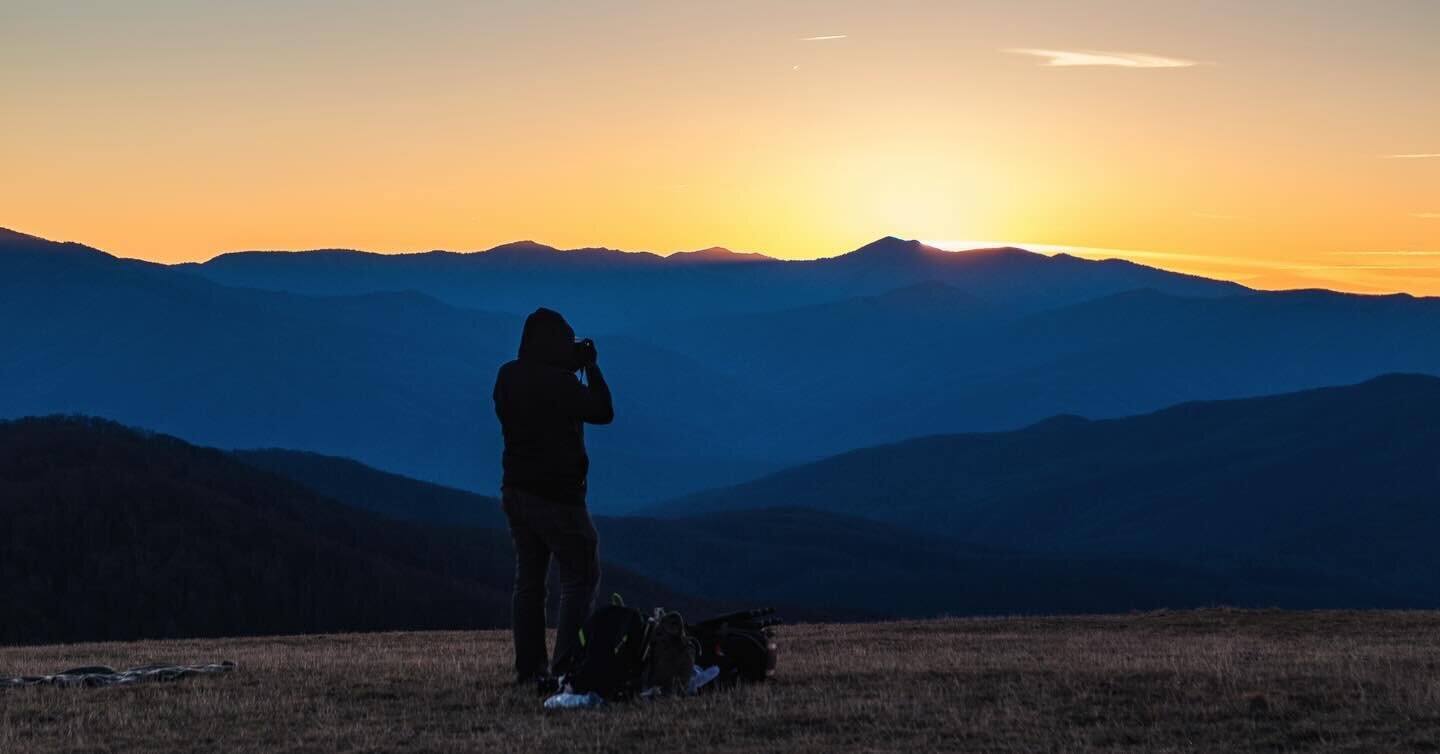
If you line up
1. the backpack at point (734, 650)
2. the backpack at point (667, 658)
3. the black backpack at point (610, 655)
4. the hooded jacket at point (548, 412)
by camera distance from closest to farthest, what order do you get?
the black backpack at point (610, 655) < the backpack at point (667, 658) < the hooded jacket at point (548, 412) < the backpack at point (734, 650)

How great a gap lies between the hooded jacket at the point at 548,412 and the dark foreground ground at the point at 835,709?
5.69ft

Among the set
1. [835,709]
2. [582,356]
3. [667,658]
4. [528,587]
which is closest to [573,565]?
Result: [528,587]

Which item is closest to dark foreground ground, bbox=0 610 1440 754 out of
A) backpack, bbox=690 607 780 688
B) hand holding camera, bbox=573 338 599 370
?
backpack, bbox=690 607 780 688

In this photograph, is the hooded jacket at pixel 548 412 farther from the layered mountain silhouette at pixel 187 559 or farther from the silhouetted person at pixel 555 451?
the layered mountain silhouette at pixel 187 559

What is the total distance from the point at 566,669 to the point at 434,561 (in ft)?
471

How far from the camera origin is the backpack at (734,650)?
43.0ft

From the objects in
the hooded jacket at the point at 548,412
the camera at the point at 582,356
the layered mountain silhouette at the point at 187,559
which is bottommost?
the layered mountain silhouette at the point at 187,559

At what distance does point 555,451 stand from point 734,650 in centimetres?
218

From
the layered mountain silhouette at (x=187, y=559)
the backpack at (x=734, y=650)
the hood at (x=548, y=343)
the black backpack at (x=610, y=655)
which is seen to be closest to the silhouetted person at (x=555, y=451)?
the hood at (x=548, y=343)

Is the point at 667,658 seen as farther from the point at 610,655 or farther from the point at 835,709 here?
the point at 835,709

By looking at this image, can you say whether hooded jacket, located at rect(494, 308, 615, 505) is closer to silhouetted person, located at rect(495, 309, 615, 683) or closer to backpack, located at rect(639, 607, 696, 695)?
silhouetted person, located at rect(495, 309, 615, 683)

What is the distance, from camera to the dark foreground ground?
10656mm

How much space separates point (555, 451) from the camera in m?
12.9

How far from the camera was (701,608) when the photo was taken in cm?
15000
